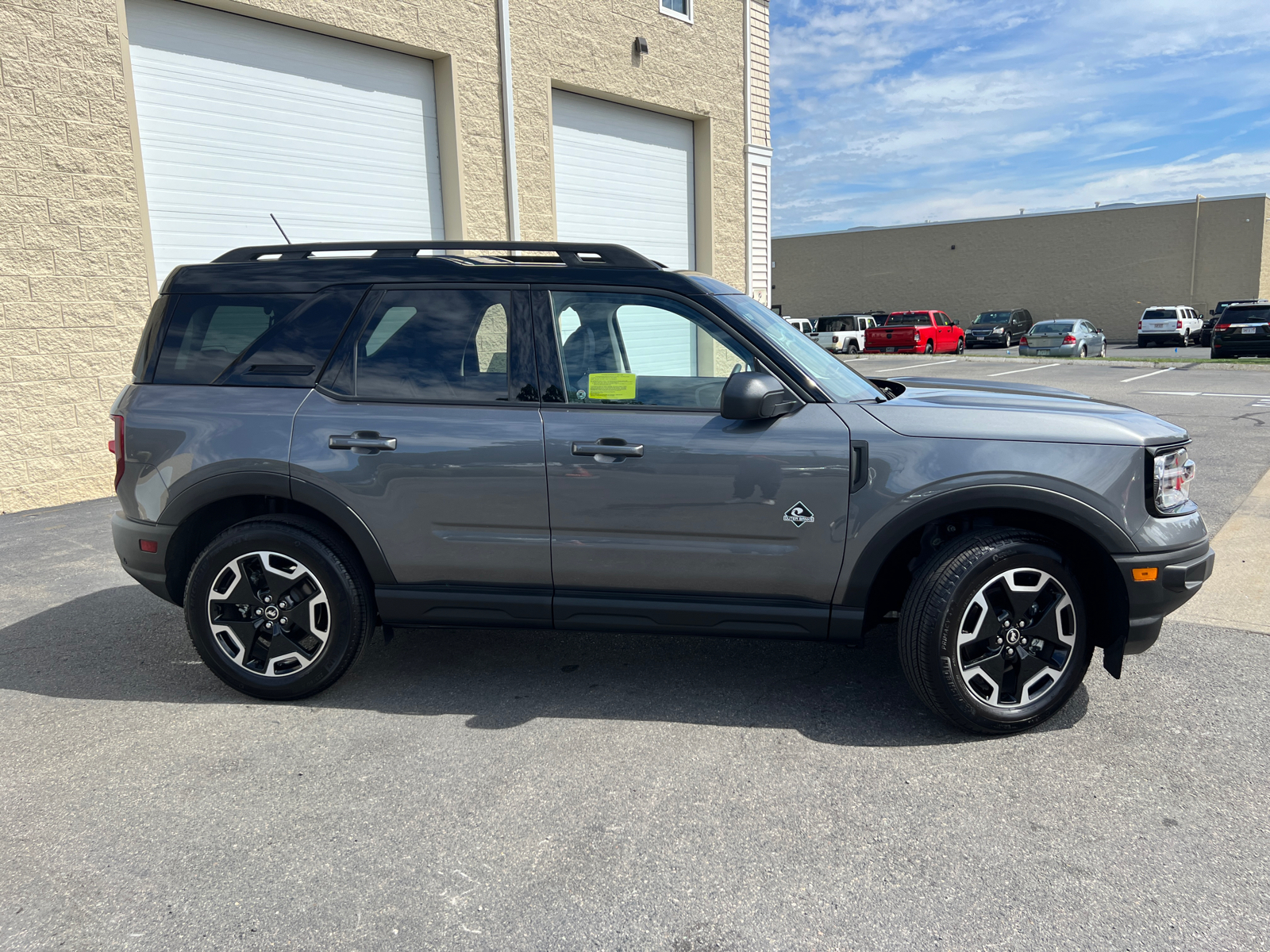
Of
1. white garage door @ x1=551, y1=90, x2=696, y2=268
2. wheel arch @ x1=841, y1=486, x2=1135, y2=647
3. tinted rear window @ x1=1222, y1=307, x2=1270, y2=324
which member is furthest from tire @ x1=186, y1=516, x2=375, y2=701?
tinted rear window @ x1=1222, y1=307, x2=1270, y2=324

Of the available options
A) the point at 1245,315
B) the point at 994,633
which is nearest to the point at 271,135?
the point at 994,633

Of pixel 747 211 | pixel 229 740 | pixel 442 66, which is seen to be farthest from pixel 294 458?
pixel 747 211

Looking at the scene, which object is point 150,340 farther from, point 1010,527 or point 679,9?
point 679,9

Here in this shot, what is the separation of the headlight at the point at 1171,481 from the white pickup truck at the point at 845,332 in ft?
105

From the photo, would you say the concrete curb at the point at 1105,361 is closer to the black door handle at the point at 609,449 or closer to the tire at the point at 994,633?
the tire at the point at 994,633

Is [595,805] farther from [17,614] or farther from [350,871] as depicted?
[17,614]

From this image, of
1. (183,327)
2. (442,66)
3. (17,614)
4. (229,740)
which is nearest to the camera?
(229,740)

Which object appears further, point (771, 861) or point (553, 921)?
point (771, 861)

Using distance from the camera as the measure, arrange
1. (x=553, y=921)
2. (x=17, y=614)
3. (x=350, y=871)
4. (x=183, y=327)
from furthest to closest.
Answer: (x=17, y=614) < (x=183, y=327) < (x=350, y=871) < (x=553, y=921)

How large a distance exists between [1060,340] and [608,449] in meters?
31.3

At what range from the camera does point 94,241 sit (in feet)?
26.9

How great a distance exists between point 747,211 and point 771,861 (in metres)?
13.4

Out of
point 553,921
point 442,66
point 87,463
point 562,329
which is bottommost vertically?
point 553,921

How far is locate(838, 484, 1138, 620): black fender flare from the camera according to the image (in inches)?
A: 134
